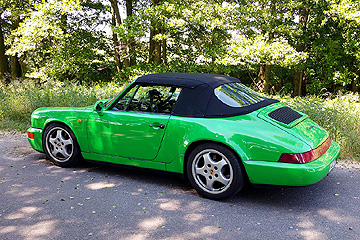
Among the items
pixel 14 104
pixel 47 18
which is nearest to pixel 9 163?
pixel 14 104

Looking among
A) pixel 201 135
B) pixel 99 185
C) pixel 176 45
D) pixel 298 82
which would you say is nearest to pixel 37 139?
pixel 99 185

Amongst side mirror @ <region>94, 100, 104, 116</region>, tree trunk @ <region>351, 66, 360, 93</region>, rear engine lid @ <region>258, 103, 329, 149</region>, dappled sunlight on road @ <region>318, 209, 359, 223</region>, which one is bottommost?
tree trunk @ <region>351, 66, 360, 93</region>

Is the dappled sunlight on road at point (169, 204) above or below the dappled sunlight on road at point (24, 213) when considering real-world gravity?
below

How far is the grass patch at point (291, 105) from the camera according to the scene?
21.8 ft

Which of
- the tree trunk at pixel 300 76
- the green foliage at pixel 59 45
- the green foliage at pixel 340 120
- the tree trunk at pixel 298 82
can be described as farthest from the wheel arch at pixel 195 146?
the tree trunk at pixel 298 82

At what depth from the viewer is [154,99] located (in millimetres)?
4863

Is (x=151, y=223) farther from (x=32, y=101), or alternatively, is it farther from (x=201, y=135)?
(x=32, y=101)

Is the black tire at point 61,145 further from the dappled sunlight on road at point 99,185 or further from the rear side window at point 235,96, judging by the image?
the rear side window at point 235,96

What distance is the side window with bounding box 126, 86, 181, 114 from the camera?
472 centimetres

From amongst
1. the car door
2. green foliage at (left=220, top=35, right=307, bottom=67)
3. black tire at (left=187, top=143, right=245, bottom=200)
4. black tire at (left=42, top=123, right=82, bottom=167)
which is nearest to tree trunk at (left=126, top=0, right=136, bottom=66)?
green foliage at (left=220, top=35, right=307, bottom=67)

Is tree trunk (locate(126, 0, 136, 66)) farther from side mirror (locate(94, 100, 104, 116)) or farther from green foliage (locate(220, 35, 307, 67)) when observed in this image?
side mirror (locate(94, 100, 104, 116))

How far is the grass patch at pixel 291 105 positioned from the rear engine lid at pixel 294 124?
82.3 inches

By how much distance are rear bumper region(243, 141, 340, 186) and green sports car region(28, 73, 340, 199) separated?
1cm

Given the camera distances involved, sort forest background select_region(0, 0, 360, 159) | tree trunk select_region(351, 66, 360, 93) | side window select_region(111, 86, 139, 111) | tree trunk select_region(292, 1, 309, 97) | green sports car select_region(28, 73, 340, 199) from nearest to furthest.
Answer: green sports car select_region(28, 73, 340, 199) < side window select_region(111, 86, 139, 111) < forest background select_region(0, 0, 360, 159) < tree trunk select_region(292, 1, 309, 97) < tree trunk select_region(351, 66, 360, 93)
